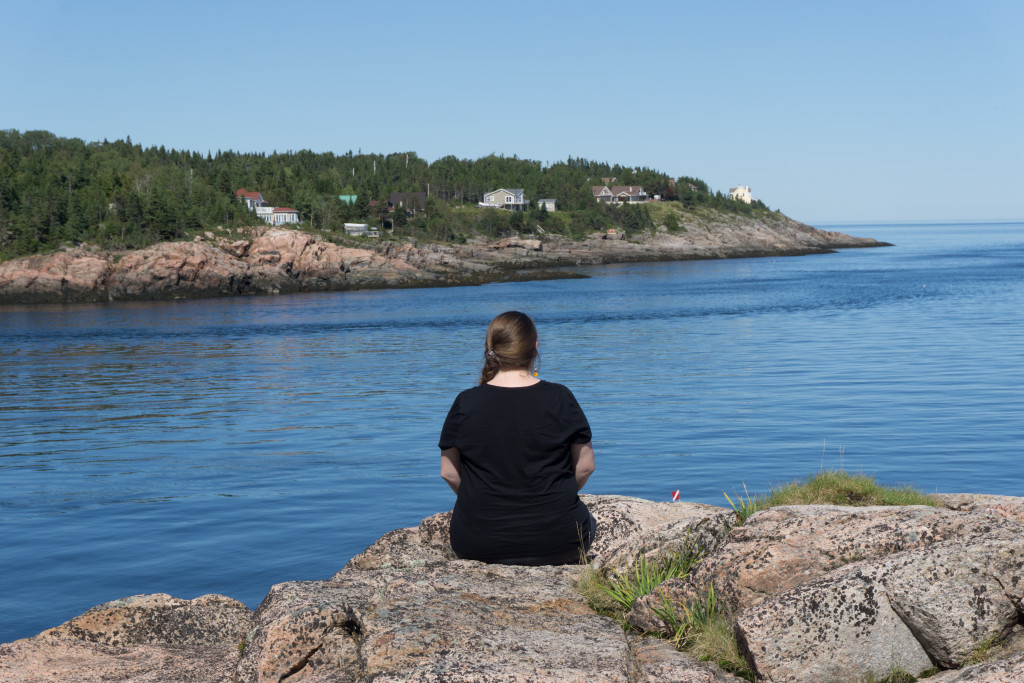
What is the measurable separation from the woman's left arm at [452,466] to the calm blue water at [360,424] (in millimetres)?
6346

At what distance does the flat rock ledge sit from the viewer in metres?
4.77

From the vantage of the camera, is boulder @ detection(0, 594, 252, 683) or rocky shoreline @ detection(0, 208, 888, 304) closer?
boulder @ detection(0, 594, 252, 683)

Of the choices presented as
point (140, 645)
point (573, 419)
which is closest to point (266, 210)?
point (140, 645)

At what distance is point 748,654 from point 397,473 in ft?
48.0

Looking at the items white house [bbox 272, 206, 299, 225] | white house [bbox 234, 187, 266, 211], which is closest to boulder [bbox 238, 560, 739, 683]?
white house [bbox 272, 206, 299, 225]

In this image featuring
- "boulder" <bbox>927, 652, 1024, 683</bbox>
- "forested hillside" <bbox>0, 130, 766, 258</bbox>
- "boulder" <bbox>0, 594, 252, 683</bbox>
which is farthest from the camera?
"forested hillside" <bbox>0, 130, 766, 258</bbox>

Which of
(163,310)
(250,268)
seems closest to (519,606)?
(163,310)

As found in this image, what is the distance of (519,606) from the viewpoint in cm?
564

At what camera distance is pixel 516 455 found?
623cm

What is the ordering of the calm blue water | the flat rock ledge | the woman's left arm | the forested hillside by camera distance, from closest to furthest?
the flat rock ledge < the woman's left arm < the calm blue water < the forested hillside

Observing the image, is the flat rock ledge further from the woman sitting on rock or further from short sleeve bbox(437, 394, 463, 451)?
short sleeve bbox(437, 394, 463, 451)

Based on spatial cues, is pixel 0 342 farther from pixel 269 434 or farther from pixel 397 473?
pixel 397 473

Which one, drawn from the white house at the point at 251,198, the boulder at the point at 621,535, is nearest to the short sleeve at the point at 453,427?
the boulder at the point at 621,535

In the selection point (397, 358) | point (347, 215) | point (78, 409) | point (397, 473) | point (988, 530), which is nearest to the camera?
point (988, 530)
